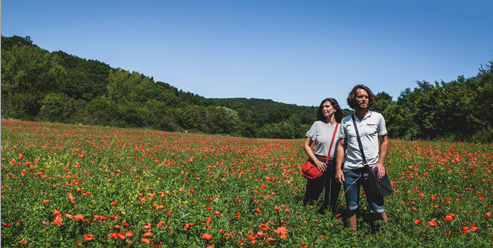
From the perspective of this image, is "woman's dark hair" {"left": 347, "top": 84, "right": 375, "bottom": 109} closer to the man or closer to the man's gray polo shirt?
the man

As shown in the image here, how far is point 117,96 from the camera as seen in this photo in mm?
79750

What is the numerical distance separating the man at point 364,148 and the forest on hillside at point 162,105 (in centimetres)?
1260

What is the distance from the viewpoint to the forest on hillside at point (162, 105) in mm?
19047

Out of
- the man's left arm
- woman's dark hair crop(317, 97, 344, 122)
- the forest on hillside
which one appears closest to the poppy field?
the man's left arm

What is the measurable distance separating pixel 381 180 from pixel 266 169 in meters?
3.46

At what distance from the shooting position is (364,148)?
11.7ft

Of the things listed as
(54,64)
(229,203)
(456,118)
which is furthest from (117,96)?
(229,203)

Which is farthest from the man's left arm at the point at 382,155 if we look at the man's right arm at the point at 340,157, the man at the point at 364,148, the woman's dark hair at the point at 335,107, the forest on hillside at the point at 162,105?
the forest on hillside at the point at 162,105

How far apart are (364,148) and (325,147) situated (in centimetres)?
61

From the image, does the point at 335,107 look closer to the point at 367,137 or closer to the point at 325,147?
the point at 325,147

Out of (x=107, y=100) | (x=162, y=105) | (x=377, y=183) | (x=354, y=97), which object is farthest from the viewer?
Answer: (x=162, y=105)

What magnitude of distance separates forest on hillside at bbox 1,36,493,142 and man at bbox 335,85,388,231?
1260cm

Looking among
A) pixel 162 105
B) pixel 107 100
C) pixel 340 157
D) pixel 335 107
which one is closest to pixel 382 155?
pixel 340 157

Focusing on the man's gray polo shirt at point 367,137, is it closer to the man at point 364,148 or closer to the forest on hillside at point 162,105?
the man at point 364,148
